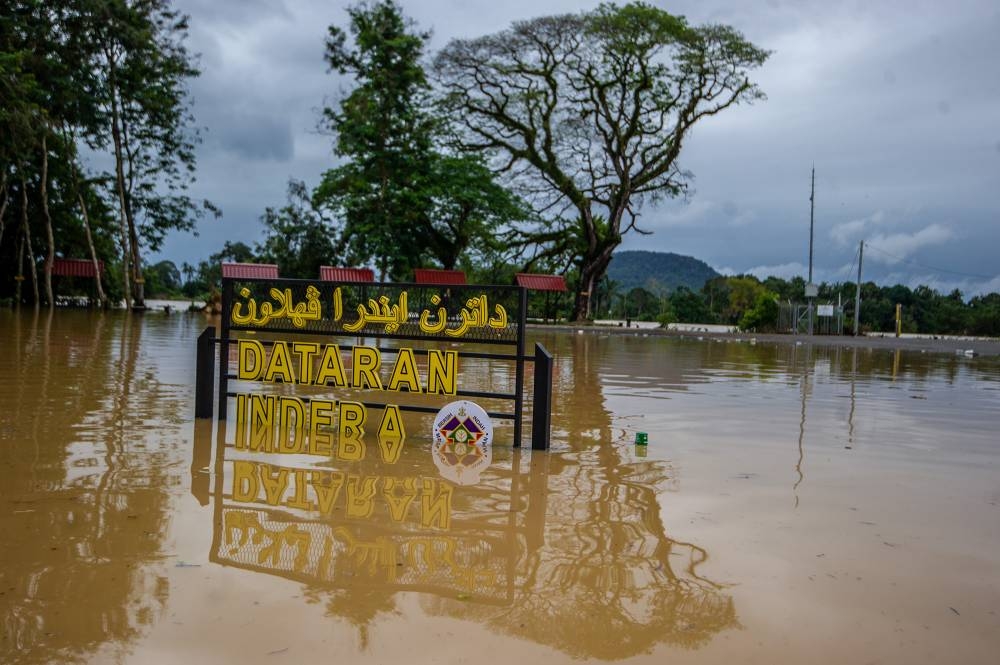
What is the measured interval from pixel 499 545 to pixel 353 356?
150 inches

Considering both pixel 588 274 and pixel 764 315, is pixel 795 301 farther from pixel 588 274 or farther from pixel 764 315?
pixel 588 274

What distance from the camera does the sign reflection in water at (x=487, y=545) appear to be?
370 centimetres

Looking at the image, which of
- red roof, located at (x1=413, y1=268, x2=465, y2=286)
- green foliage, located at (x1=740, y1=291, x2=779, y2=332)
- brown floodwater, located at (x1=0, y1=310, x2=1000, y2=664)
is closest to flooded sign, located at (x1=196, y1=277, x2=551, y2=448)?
brown floodwater, located at (x1=0, y1=310, x2=1000, y2=664)

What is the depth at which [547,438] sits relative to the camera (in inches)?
299

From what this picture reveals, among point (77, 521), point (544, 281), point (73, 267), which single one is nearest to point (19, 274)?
point (73, 267)

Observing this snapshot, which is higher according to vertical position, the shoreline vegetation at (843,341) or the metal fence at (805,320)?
the metal fence at (805,320)

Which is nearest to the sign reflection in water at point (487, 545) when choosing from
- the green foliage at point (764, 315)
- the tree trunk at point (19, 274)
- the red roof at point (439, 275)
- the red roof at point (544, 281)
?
the red roof at point (439, 275)

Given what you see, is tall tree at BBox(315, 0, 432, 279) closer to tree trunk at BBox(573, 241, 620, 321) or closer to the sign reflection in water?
tree trunk at BBox(573, 241, 620, 321)

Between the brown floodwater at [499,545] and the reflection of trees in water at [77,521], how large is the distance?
0.06ft

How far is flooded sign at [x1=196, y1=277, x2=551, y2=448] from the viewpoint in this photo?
7.61 meters

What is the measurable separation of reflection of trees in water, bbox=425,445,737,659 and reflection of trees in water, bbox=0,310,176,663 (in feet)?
4.67

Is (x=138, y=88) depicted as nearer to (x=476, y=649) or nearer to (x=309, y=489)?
(x=309, y=489)

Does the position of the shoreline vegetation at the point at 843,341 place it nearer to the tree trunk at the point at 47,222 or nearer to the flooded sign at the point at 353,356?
the tree trunk at the point at 47,222

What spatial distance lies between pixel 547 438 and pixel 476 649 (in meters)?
4.28
